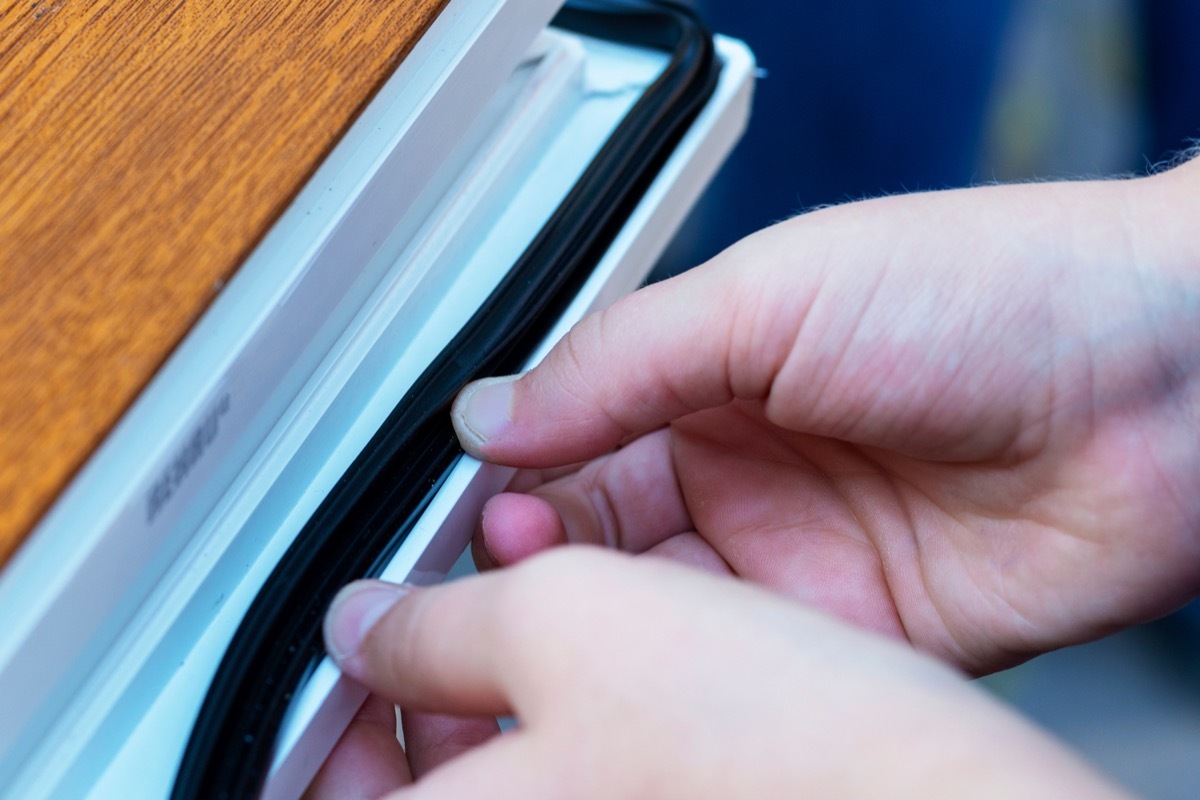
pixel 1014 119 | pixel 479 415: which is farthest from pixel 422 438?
pixel 1014 119

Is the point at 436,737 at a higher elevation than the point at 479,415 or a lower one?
lower

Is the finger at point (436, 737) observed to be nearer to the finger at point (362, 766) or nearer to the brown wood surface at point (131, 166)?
the finger at point (362, 766)

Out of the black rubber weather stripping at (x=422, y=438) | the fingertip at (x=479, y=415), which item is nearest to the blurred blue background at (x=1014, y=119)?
the black rubber weather stripping at (x=422, y=438)

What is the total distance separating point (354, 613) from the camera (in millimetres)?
344

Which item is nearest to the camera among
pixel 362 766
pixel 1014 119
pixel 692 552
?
pixel 362 766

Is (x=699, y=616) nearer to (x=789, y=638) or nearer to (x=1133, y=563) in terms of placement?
(x=789, y=638)

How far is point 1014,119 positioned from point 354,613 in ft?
2.11

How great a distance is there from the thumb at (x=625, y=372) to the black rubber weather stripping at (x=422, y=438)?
15mm

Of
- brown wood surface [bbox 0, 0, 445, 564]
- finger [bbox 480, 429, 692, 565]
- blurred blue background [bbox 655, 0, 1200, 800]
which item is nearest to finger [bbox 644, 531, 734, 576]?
finger [bbox 480, 429, 692, 565]

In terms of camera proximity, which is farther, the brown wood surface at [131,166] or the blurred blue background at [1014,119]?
the blurred blue background at [1014,119]

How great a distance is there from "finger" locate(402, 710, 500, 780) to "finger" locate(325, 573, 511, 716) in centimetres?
10

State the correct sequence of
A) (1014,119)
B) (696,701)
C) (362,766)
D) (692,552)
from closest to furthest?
(696,701) → (362,766) → (692,552) → (1014,119)

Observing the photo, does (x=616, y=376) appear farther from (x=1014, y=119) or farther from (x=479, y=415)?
(x=1014, y=119)

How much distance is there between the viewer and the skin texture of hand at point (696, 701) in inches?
10.2
